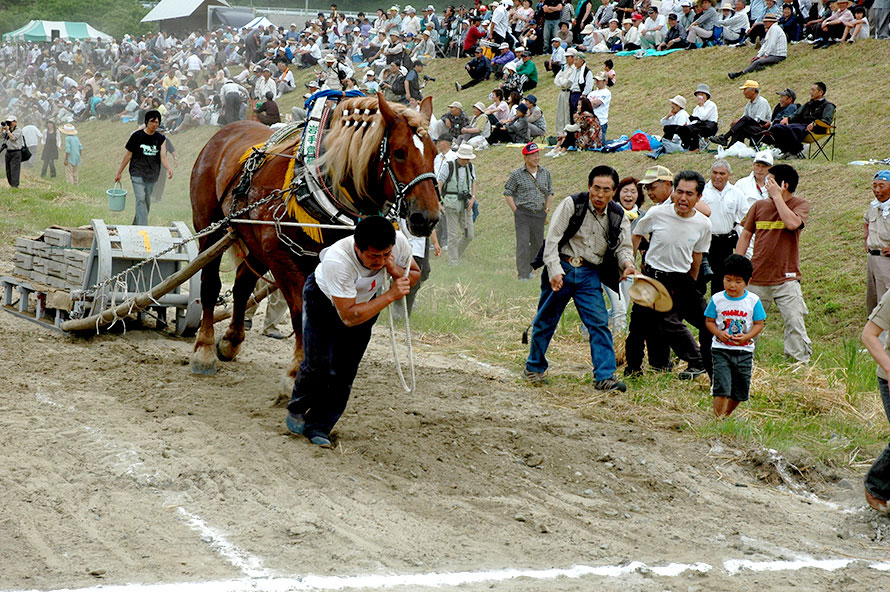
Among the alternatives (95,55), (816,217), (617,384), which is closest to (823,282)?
(816,217)

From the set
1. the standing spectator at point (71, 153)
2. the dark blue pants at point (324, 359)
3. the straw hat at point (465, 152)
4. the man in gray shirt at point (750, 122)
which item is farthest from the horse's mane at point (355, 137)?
the standing spectator at point (71, 153)

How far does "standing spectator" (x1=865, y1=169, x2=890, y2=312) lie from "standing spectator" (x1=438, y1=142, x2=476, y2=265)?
6.04 m

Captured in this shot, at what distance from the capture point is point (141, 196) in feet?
48.1

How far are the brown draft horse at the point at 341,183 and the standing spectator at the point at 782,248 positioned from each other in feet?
13.6

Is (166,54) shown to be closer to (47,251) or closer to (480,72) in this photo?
(480,72)

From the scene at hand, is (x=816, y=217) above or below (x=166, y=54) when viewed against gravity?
below

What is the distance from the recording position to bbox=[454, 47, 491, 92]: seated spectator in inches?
1034

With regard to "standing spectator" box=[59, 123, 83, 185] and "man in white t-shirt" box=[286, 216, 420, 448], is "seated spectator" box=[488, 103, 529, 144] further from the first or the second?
"man in white t-shirt" box=[286, 216, 420, 448]

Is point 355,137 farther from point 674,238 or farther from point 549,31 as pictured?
point 549,31

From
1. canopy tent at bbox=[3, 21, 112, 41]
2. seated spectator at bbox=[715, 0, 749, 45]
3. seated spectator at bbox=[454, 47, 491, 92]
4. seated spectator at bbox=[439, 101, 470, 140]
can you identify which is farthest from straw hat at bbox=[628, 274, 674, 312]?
canopy tent at bbox=[3, 21, 112, 41]

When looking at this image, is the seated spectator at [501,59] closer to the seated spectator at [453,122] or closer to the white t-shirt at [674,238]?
the seated spectator at [453,122]

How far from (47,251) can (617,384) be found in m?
5.48

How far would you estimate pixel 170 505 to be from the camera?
499 centimetres

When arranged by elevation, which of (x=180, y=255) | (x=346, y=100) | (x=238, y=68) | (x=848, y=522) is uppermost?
(x=238, y=68)
